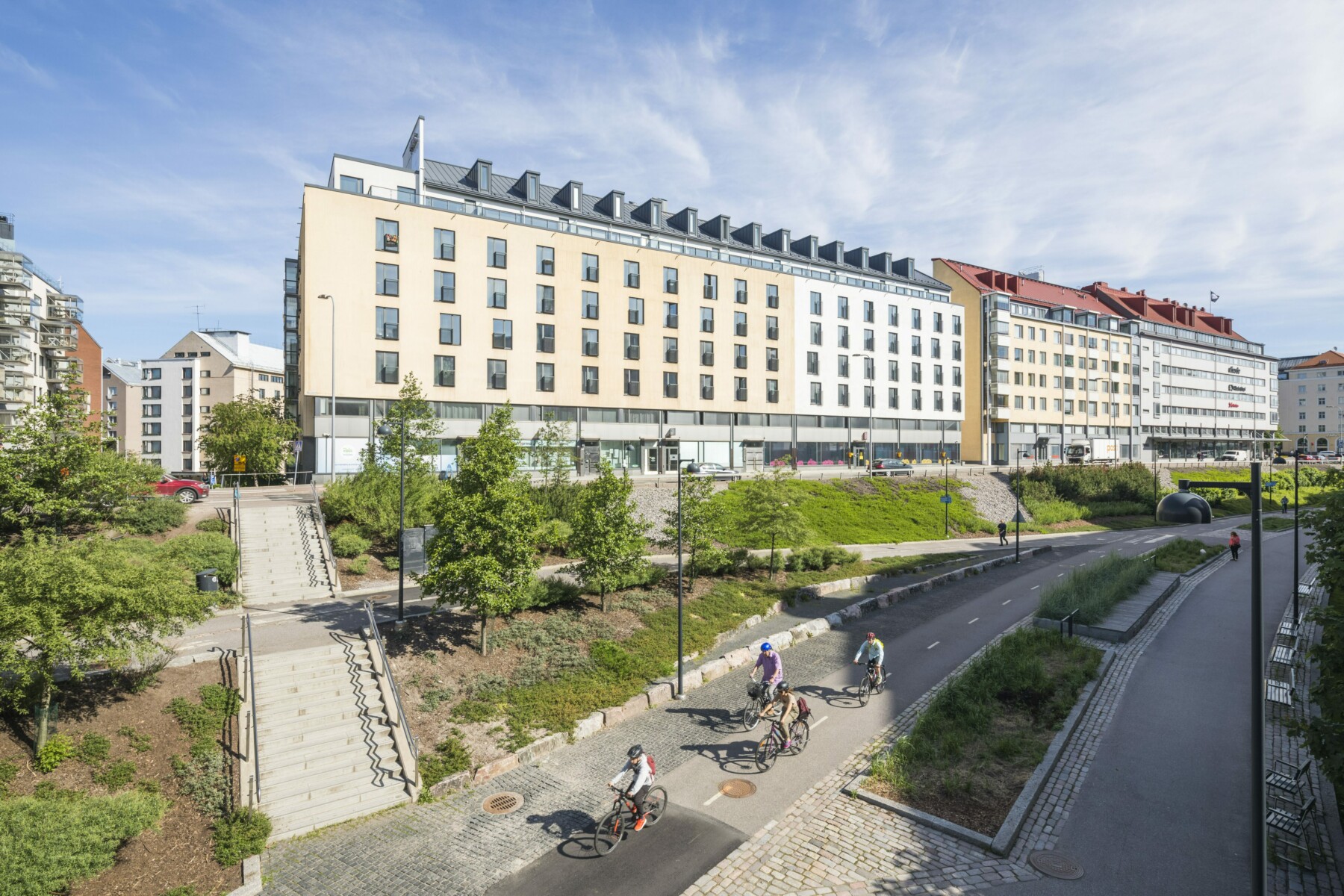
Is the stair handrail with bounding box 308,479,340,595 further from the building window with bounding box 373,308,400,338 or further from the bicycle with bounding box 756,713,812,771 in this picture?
the building window with bounding box 373,308,400,338

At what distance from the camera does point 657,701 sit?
16562 millimetres

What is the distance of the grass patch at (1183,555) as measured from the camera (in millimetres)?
31922

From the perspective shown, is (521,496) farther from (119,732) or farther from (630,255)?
(630,255)

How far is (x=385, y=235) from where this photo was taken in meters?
44.6

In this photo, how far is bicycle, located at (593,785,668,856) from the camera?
10.6m

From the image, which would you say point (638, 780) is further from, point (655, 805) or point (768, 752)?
point (768, 752)

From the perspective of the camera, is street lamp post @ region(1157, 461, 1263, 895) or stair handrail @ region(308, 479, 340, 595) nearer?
street lamp post @ region(1157, 461, 1263, 895)

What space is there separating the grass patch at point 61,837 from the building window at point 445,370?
124ft

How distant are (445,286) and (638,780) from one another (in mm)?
42051

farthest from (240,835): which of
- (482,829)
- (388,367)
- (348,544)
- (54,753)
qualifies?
(388,367)

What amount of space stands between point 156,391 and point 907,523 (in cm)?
9400

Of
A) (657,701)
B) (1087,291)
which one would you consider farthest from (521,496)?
(1087,291)

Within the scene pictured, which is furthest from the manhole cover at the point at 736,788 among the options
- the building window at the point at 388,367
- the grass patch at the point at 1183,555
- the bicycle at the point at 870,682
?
the building window at the point at 388,367

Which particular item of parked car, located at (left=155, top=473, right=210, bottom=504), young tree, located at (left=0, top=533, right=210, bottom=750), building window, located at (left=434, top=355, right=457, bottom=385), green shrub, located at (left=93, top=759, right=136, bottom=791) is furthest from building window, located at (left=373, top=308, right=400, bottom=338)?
green shrub, located at (left=93, top=759, right=136, bottom=791)
